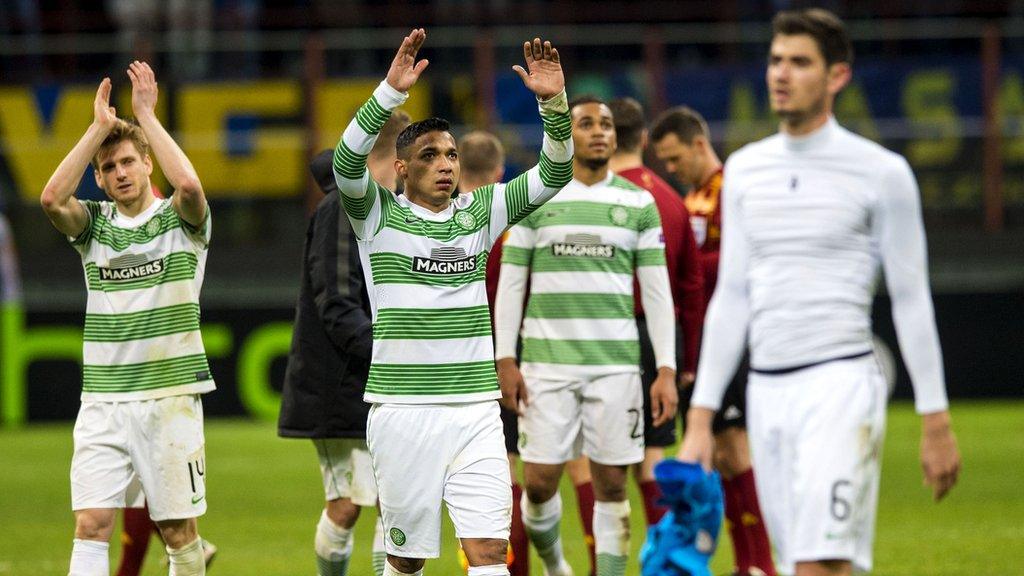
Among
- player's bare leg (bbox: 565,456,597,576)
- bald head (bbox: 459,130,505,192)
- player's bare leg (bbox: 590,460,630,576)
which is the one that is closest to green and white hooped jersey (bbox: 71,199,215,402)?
bald head (bbox: 459,130,505,192)

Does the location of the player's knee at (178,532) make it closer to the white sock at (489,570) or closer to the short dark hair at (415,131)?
Result: the white sock at (489,570)

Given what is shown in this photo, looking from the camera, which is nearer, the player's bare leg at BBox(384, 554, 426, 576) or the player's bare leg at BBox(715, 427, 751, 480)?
the player's bare leg at BBox(384, 554, 426, 576)

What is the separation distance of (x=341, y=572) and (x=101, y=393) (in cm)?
147

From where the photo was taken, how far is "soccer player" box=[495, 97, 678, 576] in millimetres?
6953

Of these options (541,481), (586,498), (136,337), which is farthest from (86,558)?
(586,498)

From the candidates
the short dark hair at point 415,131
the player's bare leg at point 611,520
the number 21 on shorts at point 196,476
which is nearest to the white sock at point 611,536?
the player's bare leg at point 611,520

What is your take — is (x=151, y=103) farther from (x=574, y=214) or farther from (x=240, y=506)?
(x=240, y=506)

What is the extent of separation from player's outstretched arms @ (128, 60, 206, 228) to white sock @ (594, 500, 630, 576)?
2.23m

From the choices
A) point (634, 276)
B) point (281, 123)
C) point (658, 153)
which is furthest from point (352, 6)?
point (634, 276)

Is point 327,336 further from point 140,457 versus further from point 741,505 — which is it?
point 741,505

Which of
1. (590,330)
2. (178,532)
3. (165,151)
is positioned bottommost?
(178,532)

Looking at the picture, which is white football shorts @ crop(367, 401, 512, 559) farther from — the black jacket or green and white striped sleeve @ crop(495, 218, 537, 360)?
green and white striped sleeve @ crop(495, 218, 537, 360)

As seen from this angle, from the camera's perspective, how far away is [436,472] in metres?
5.58

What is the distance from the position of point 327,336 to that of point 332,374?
0.17 metres
